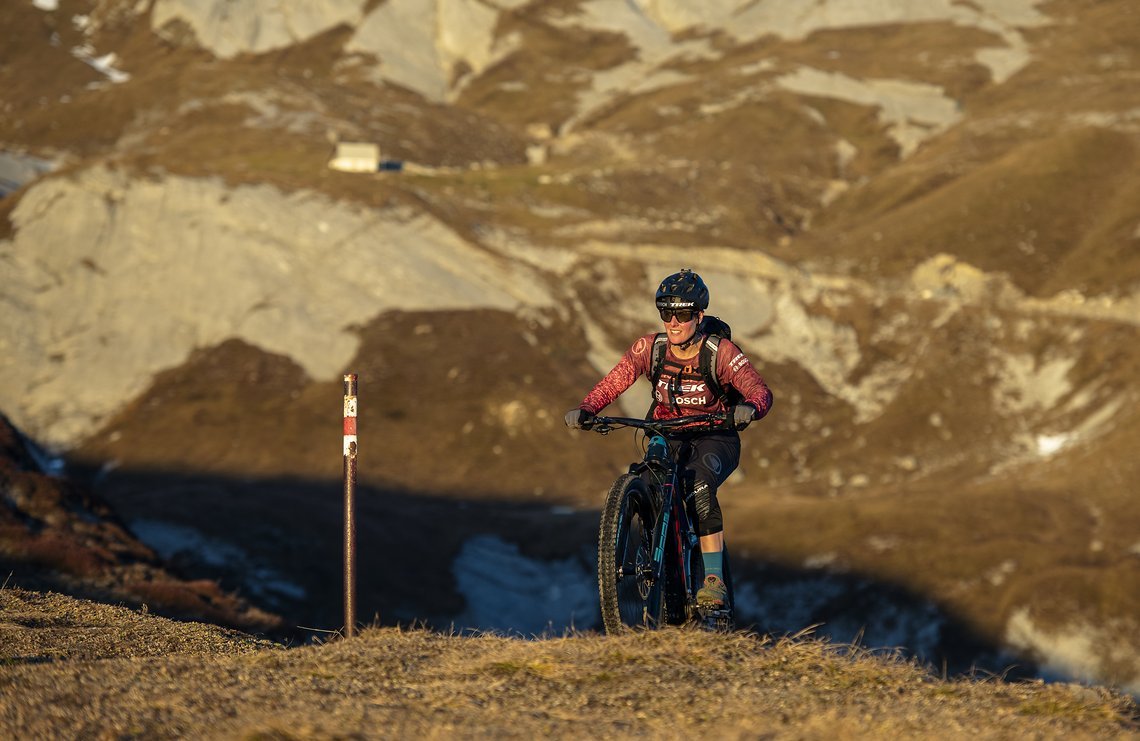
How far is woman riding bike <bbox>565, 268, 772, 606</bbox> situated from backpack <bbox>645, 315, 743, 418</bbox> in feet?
0.05

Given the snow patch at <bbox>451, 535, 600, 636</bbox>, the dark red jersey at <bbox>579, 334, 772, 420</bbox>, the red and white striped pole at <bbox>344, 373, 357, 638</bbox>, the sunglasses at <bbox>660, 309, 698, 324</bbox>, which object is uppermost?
the sunglasses at <bbox>660, 309, 698, 324</bbox>

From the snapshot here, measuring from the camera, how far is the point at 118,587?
25.4 meters

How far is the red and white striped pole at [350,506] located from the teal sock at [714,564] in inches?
164

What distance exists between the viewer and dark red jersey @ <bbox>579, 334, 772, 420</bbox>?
12.5 meters

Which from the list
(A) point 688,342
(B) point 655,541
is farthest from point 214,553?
(B) point 655,541

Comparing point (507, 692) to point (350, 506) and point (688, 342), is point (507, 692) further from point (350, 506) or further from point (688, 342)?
point (350, 506)

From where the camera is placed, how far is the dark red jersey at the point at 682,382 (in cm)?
1250

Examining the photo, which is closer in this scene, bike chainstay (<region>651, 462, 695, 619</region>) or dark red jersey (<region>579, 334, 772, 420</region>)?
bike chainstay (<region>651, 462, 695, 619</region>)

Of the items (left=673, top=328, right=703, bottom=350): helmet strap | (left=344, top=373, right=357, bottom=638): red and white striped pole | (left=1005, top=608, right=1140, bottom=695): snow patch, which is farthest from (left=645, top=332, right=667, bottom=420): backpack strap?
(left=1005, top=608, right=1140, bottom=695): snow patch

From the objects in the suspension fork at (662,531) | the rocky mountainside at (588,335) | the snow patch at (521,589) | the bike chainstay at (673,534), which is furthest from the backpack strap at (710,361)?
the snow patch at (521,589)

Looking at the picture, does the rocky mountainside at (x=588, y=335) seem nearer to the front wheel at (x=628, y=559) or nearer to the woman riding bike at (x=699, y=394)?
the woman riding bike at (x=699, y=394)

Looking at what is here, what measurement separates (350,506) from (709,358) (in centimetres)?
459

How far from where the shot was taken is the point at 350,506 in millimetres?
14633

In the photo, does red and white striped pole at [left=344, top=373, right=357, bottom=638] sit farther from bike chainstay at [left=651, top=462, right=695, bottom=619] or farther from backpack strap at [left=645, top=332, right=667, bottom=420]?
bike chainstay at [left=651, top=462, right=695, bottom=619]
